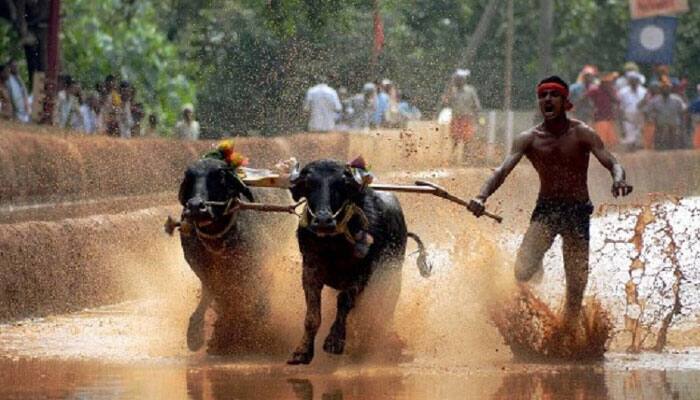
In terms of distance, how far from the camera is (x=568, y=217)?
13984mm

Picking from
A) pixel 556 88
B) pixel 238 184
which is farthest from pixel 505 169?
pixel 238 184

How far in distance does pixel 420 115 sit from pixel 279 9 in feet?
33.6

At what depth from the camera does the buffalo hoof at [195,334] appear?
14.4 metres

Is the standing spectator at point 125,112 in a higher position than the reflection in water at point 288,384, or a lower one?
higher

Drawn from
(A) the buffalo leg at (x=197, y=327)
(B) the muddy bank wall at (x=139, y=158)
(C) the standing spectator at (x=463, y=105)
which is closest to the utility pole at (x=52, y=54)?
(B) the muddy bank wall at (x=139, y=158)

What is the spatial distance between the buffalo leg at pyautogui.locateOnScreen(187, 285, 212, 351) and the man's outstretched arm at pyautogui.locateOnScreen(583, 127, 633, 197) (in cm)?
286

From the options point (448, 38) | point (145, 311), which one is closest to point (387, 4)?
point (448, 38)

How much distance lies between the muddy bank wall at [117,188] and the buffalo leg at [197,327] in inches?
86.4

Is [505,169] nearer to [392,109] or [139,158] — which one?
[139,158]

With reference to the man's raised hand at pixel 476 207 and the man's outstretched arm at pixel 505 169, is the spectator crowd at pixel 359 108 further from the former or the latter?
the man's raised hand at pixel 476 207

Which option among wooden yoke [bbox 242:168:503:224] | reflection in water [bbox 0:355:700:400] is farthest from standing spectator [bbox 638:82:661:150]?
reflection in water [bbox 0:355:700:400]

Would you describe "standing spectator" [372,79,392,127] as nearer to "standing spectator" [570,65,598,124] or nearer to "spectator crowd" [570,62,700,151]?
"standing spectator" [570,65,598,124]

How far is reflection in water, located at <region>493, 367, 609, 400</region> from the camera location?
1181 centimetres

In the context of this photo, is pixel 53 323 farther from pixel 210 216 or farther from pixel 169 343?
pixel 210 216
